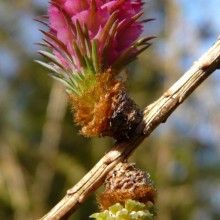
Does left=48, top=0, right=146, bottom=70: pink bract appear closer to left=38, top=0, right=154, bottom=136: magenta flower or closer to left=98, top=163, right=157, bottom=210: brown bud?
left=38, top=0, right=154, bottom=136: magenta flower

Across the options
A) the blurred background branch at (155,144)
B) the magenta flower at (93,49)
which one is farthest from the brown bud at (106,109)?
the blurred background branch at (155,144)

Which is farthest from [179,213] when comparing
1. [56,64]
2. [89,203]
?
[56,64]

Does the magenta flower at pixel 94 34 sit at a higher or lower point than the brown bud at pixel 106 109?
higher

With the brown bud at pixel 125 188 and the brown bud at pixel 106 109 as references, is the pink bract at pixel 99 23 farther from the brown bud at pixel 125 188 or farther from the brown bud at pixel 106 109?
the brown bud at pixel 125 188

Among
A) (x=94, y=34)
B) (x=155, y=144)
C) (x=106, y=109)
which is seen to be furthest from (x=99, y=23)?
(x=155, y=144)

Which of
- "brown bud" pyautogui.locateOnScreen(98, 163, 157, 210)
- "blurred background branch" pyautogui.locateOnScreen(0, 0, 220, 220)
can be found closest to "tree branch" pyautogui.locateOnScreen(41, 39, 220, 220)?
"brown bud" pyautogui.locateOnScreen(98, 163, 157, 210)
